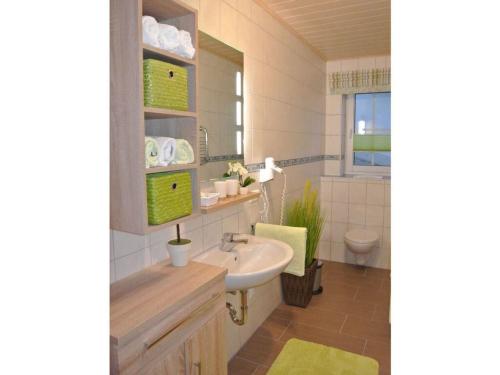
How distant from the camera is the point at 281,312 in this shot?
10.00ft

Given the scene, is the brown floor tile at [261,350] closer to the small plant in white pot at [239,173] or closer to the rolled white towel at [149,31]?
the small plant in white pot at [239,173]

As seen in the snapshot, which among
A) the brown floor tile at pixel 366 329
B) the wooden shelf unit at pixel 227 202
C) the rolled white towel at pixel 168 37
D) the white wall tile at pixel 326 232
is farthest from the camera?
the white wall tile at pixel 326 232

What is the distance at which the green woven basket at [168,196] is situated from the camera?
135cm

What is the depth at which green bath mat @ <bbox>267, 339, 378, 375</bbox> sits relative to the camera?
220 cm

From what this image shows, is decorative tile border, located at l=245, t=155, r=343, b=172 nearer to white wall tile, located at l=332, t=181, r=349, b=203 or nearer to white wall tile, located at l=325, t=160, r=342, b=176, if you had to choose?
white wall tile, located at l=325, t=160, r=342, b=176

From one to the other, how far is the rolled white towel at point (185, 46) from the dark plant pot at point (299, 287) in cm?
215

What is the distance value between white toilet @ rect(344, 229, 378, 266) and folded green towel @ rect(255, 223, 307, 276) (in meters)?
1.42

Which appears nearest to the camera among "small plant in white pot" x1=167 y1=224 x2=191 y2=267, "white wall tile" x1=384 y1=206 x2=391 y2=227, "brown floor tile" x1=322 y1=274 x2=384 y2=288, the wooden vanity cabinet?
the wooden vanity cabinet

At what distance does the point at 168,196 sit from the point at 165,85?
0.43 meters

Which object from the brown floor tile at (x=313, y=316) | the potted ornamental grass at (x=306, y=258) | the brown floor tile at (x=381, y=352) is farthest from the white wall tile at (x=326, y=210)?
the brown floor tile at (x=381, y=352)

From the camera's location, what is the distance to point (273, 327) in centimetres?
281

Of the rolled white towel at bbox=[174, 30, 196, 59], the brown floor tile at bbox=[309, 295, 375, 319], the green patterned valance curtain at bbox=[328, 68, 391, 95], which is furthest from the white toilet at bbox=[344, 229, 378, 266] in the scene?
the rolled white towel at bbox=[174, 30, 196, 59]
